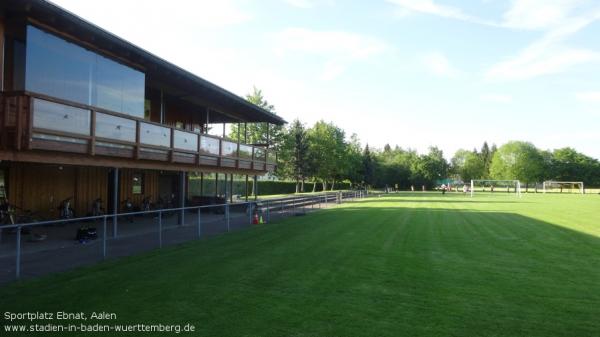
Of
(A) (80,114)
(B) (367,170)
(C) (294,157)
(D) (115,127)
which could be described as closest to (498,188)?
(B) (367,170)

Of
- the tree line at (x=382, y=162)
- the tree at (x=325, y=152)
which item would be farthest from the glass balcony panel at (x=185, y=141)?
the tree at (x=325, y=152)

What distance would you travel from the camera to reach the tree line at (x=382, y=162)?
200 ft

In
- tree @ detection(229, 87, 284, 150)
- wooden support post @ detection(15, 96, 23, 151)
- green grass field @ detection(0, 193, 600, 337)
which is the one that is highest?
tree @ detection(229, 87, 284, 150)

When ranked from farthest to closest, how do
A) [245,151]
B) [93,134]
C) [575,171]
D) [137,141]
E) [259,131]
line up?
[575,171] → [259,131] → [245,151] → [137,141] → [93,134]

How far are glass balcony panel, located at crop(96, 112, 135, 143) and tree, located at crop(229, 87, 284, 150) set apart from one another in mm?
36253

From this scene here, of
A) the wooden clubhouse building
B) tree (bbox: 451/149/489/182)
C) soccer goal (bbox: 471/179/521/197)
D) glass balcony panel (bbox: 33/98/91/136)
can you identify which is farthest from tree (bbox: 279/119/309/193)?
tree (bbox: 451/149/489/182)

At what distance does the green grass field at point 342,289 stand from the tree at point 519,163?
106 m

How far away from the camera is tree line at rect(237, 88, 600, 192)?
61.0m

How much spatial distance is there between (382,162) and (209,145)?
8835cm

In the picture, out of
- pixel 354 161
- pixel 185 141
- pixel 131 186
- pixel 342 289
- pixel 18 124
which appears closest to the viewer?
pixel 342 289

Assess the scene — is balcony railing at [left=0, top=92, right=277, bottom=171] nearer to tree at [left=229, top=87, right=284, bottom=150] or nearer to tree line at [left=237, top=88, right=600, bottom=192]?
tree line at [left=237, top=88, right=600, bottom=192]

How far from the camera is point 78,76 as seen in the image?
13.3 meters

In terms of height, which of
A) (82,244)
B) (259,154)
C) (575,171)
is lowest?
(82,244)

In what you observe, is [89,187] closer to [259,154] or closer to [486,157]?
[259,154]
